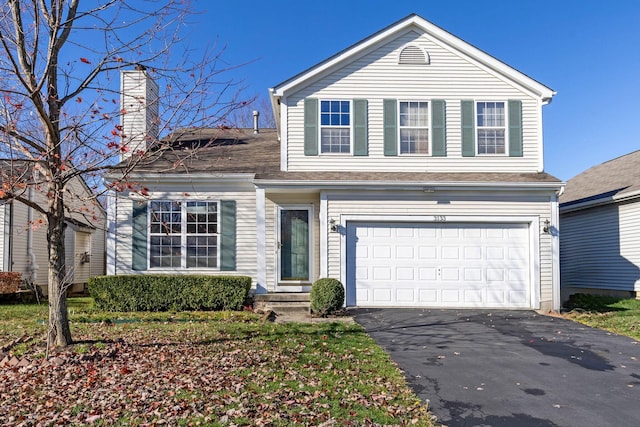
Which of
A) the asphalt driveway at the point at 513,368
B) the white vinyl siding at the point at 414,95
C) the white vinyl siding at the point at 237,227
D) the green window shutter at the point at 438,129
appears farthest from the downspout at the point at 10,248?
the green window shutter at the point at 438,129

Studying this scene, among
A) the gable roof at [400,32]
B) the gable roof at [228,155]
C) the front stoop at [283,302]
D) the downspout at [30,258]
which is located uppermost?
the gable roof at [400,32]

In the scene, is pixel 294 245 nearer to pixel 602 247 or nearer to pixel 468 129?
pixel 468 129

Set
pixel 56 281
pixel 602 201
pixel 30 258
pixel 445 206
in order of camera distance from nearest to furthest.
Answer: pixel 56 281 → pixel 445 206 → pixel 602 201 → pixel 30 258

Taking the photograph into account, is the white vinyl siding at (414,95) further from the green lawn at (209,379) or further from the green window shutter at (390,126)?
the green lawn at (209,379)

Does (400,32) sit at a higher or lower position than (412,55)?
higher

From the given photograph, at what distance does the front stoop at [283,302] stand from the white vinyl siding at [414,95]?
3203 millimetres

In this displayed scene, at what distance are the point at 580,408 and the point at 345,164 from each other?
27.4ft

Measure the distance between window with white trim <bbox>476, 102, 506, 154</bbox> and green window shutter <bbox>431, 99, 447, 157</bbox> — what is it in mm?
915

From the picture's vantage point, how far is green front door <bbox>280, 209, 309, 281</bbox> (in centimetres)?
1280

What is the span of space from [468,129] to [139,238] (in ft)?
29.1

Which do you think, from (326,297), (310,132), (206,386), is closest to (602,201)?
(310,132)

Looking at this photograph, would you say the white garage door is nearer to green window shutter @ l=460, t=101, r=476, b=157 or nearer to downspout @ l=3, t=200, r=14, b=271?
green window shutter @ l=460, t=101, r=476, b=157

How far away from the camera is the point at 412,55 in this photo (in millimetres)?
12930

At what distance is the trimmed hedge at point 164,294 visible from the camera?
37.1ft
